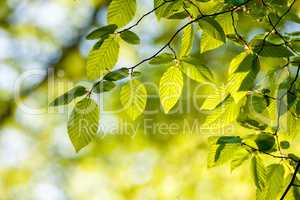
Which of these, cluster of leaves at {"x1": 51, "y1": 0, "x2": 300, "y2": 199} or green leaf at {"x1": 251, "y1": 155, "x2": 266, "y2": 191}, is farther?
green leaf at {"x1": 251, "y1": 155, "x2": 266, "y2": 191}

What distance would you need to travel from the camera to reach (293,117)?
139 centimetres

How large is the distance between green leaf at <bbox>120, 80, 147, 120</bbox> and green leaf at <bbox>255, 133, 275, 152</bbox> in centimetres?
32

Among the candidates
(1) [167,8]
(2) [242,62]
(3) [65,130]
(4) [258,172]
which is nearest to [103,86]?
(1) [167,8]

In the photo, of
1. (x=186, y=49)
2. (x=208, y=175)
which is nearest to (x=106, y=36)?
(x=186, y=49)

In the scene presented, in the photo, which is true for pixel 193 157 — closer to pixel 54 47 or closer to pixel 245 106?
pixel 54 47

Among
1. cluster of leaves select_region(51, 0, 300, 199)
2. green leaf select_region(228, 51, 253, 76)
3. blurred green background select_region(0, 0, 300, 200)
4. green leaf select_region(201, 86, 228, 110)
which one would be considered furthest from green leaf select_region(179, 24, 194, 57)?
blurred green background select_region(0, 0, 300, 200)

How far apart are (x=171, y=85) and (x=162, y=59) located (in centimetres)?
8

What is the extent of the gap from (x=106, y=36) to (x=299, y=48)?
50 centimetres

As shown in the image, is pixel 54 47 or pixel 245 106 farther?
pixel 54 47

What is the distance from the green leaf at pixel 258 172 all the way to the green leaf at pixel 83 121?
428 millimetres

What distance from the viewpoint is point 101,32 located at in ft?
3.95

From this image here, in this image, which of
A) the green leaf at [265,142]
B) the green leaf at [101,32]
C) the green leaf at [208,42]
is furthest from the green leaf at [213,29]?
the green leaf at [265,142]

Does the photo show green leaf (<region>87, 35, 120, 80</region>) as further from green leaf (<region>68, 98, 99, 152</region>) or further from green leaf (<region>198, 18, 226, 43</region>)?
green leaf (<region>198, 18, 226, 43</region>)

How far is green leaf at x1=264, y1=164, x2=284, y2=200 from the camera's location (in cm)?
134
